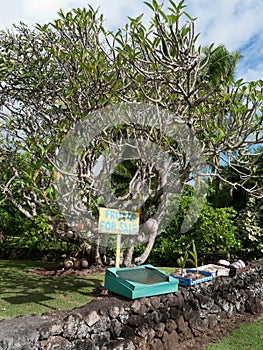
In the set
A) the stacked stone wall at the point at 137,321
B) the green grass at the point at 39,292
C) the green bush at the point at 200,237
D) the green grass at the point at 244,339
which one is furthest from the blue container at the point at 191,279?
the green bush at the point at 200,237

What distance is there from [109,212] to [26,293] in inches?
79.4

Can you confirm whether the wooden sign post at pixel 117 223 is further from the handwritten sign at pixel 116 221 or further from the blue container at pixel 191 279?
the blue container at pixel 191 279

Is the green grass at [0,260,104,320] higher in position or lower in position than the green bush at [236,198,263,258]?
lower

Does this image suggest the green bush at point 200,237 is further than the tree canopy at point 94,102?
Yes

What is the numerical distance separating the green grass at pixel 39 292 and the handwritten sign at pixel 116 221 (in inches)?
46.9

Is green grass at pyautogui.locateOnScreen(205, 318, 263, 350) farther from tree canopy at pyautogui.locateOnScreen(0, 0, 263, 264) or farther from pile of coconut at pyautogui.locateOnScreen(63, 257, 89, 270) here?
pile of coconut at pyautogui.locateOnScreen(63, 257, 89, 270)

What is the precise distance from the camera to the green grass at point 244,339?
377cm

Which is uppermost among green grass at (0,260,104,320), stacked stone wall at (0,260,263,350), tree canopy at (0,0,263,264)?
tree canopy at (0,0,263,264)

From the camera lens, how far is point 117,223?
14.9ft

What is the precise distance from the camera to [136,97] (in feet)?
19.2

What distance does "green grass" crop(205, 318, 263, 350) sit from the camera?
12.4 ft

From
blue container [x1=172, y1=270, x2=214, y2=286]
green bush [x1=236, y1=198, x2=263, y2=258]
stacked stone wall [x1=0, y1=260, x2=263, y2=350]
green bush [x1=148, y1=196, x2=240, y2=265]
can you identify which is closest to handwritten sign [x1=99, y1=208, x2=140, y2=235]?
blue container [x1=172, y1=270, x2=214, y2=286]

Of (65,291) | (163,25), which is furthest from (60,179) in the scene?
(163,25)

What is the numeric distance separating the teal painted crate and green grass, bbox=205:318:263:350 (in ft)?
2.64
